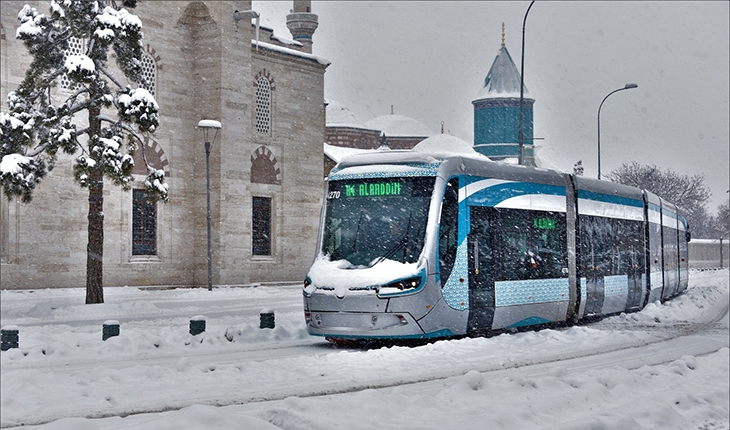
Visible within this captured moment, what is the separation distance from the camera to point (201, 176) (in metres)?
36.8

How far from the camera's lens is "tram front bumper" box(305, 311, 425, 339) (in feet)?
42.5

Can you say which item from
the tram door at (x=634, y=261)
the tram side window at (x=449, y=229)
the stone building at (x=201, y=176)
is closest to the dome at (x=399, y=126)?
the stone building at (x=201, y=176)

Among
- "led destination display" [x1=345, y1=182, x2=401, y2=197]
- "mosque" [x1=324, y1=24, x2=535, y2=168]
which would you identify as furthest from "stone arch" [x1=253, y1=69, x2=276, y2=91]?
"mosque" [x1=324, y1=24, x2=535, y2=168]

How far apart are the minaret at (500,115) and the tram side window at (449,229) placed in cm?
7726

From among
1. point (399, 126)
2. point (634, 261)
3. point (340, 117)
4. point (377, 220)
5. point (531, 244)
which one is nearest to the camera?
point (377, 220)

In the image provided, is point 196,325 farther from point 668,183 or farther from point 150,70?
point 668,183

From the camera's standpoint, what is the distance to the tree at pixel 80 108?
2258 cm

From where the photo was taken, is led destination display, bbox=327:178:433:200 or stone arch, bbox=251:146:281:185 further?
stone arch, bbox=251:146:281:185

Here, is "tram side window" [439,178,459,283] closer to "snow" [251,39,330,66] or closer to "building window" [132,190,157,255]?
"building window" [132,190,157,255]

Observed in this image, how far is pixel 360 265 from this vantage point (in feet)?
43.9

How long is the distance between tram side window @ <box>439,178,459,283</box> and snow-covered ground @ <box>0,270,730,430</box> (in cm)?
112

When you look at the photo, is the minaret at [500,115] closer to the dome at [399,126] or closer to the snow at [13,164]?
the dome at [399,126]

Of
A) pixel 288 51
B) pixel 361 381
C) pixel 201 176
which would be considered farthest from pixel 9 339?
pixel 288 51

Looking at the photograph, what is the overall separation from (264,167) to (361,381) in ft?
99.8
